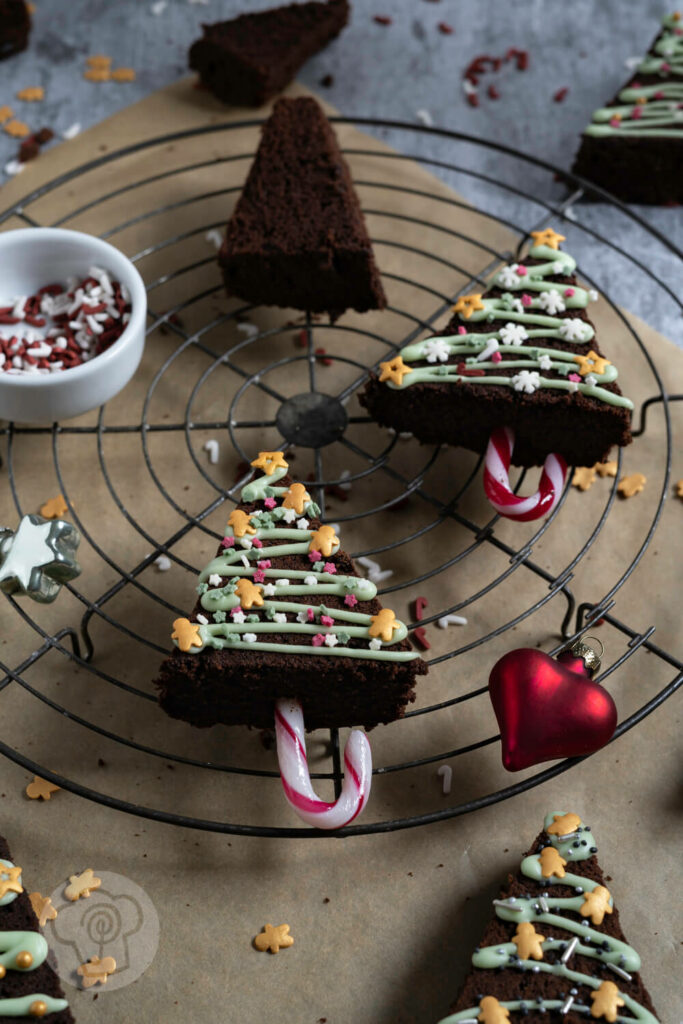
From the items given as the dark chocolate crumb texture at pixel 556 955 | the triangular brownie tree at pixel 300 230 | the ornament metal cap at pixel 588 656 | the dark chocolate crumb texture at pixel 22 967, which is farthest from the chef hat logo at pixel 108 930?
the triangular brownie tree at pixel 300 230

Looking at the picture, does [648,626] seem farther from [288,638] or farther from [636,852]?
[288,638]

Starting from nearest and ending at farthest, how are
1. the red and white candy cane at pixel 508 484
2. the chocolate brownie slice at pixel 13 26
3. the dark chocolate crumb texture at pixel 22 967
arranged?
the dark chocolate crumb texture at pixel 22 967, the red and white candy cane at pixel 508 484, the chocolate brownie slice at pixel 13 26

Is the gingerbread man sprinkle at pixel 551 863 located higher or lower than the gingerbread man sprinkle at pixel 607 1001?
higher

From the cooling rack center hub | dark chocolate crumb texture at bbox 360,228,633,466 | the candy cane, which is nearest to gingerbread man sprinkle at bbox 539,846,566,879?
the candy cane

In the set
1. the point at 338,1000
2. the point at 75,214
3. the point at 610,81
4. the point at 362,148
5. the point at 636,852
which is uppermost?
the point at 610,81

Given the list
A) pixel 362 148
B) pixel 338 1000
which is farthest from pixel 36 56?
pixel 338 1000

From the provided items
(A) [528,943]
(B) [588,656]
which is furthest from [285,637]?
(A) [528,943]

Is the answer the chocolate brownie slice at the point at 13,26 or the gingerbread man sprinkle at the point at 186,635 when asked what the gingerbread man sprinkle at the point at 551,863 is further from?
the chocolate brownie slice at the point at 13,26

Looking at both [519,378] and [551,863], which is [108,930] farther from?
[519,378]
